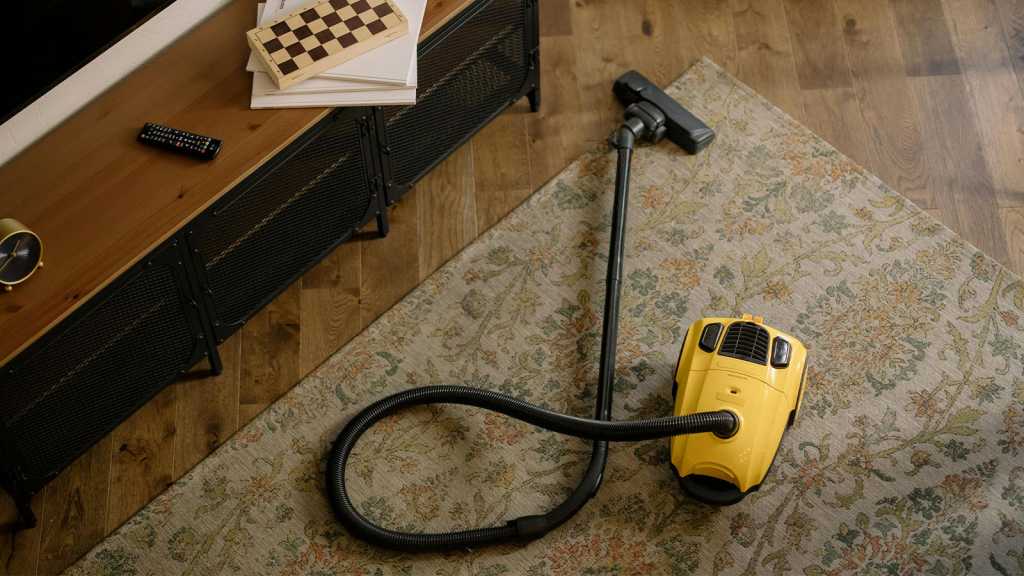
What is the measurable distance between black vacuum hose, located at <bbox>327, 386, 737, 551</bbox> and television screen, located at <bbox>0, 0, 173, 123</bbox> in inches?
35.6

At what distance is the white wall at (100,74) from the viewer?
2268mm

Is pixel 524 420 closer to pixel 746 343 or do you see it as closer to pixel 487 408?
pixel 487 408

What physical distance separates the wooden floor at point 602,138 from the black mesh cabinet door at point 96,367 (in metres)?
0.13

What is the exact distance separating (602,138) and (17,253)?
57.9 inches

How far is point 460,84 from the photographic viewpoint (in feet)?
8.86

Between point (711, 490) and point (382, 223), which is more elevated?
point (382, 223)

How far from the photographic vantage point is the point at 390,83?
2354 millimetres

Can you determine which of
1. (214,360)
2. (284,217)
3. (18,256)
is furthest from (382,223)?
(18,256)

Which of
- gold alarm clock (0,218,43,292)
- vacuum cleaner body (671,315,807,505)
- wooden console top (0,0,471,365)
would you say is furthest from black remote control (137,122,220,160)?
vacuum cleaner body (671,315,807,505)

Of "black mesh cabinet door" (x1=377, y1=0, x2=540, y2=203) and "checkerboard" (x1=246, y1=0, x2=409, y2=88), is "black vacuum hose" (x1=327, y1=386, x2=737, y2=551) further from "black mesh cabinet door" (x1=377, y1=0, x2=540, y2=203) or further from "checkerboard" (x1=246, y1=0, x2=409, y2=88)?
"checkerboard" (x1=246, y1=0, x2=409, y2=88)

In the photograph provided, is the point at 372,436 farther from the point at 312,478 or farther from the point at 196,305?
the point at 196,305

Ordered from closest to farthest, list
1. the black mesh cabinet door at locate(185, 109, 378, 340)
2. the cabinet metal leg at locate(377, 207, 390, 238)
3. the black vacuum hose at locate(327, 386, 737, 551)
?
the black vacuum hose at locate(327, 386, 737, 551) < the black mesh cabinet door at locate(185, 109, 378, 340) < the cabinet metal leg at locate(377, 207, 390, 238)

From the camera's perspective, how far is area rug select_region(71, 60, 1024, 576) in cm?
235

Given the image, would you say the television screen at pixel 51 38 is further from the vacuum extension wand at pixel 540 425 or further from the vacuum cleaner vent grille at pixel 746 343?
the vacuum cleaner vent grille at pixel 746 343
